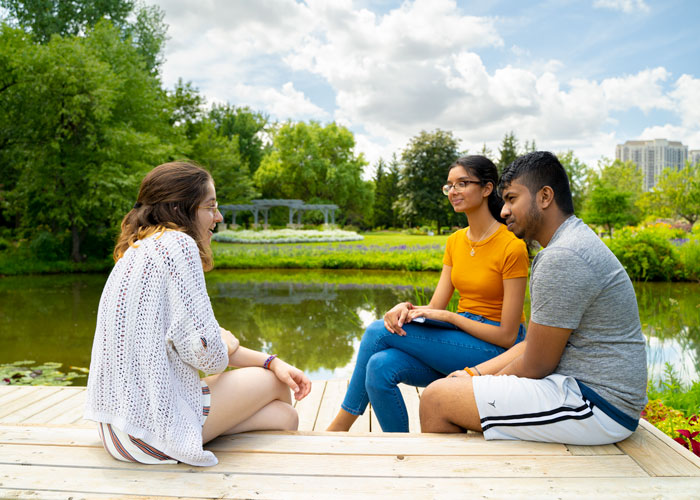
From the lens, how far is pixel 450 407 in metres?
1.64

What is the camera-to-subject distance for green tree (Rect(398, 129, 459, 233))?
31.1 m

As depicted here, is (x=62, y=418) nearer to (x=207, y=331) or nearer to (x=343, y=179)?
(x=207, y=331)

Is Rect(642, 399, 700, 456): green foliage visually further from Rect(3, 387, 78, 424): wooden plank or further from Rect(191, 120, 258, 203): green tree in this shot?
Rect(191, 120, 258, 203): green tree

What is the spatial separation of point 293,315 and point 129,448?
19.8 ft

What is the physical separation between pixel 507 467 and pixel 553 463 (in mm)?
143

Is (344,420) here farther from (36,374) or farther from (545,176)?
(36,374)

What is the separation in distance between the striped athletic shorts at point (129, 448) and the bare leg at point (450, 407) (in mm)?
815

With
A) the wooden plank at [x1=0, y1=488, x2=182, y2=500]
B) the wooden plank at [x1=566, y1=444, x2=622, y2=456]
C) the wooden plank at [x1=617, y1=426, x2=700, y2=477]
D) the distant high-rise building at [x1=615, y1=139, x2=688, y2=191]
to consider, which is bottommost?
the wooden plank at [x1=0, y1=488, x2=182, y2=500]

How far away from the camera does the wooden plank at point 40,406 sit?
112 inches

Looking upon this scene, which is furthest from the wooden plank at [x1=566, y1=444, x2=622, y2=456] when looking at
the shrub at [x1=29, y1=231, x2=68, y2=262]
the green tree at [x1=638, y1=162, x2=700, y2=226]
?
the green tree at [x1=638, y1=162, x2=700, y2=226]

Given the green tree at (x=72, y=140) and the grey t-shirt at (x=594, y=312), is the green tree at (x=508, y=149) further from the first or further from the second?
the grey t-shirt at (x=594, y=312)

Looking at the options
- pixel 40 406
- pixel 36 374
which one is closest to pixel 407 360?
pixel 40 406

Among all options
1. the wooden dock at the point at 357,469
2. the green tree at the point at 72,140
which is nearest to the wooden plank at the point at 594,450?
the wooden dock at the point at 357,469

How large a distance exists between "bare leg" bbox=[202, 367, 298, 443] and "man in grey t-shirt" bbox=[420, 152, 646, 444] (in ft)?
1.83
